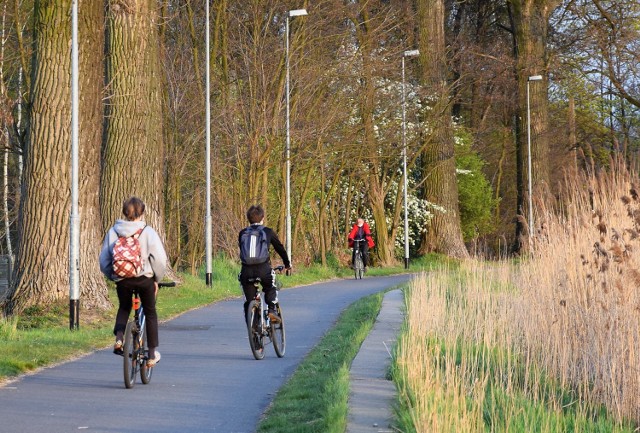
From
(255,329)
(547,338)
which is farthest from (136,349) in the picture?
(547,338)

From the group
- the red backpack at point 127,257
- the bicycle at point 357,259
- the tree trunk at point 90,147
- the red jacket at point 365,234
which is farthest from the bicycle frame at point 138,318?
the red jacket at point 365,234

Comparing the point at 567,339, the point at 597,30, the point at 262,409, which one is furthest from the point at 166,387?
the point at 597,30

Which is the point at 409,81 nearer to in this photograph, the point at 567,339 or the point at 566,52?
the point at 566,52

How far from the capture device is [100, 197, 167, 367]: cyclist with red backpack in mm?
10930

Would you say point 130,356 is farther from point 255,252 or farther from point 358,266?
point 358,266

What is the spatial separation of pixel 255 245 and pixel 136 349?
2404 millimetres

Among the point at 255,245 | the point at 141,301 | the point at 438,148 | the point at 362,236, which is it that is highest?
the point at 438,148

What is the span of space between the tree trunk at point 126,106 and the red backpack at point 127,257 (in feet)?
36.8

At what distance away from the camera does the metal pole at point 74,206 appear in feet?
53.3

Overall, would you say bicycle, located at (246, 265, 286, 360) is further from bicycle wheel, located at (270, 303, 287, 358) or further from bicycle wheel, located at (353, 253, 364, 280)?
bicycle wheel, located at (353, 253, 364, 280)

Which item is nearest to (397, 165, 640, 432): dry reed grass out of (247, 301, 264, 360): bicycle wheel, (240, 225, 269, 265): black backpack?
(247, 301, 264, 360): bicycle wheel

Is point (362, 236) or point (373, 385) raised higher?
point (362, 236)

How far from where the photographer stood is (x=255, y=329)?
13.2 metres

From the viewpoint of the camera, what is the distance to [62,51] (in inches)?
704
